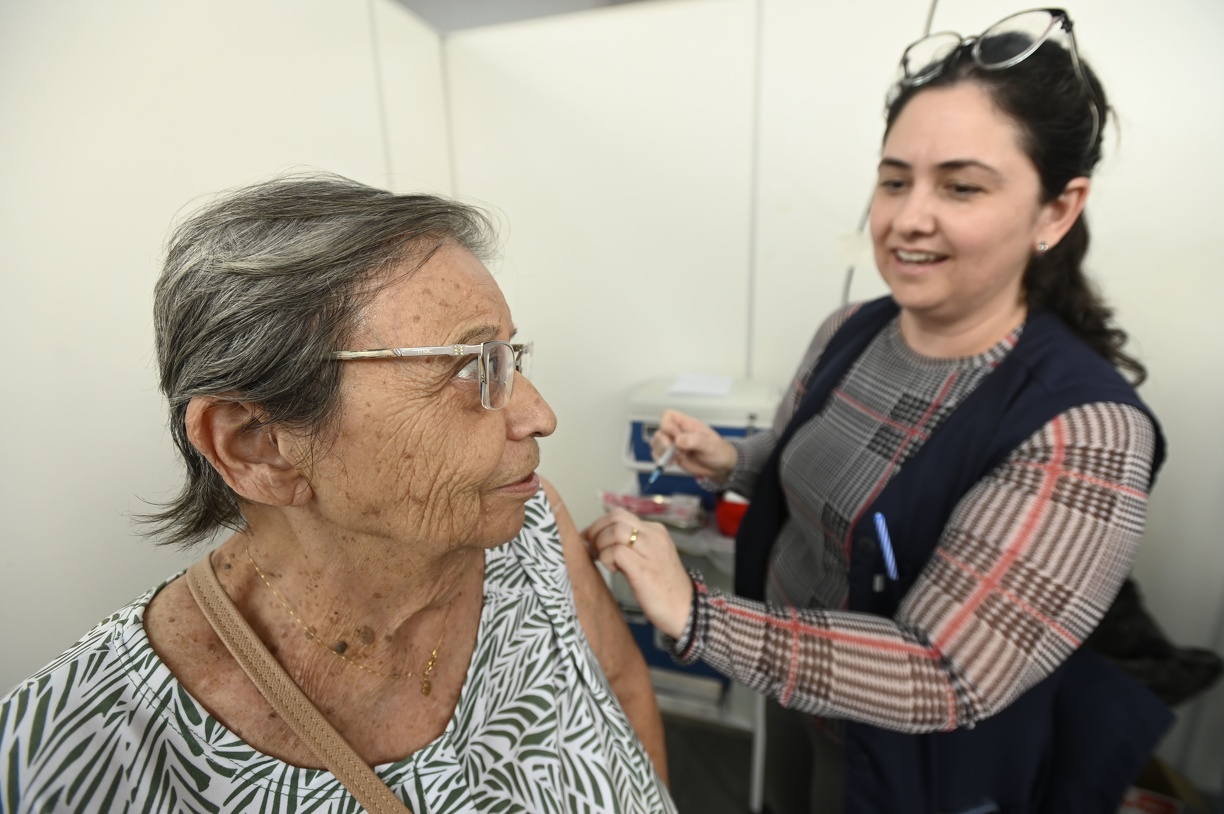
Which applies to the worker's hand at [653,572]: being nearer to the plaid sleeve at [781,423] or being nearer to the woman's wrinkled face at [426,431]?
the woman's wrinkled face at [426,431]

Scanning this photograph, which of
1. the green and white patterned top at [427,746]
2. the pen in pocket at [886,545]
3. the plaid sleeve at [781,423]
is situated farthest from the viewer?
the plaid sleeve at [781,423]

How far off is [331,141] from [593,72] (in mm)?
1014

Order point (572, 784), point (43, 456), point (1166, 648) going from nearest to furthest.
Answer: point (572, 784) < point (43, 456) < point (1166, 648)

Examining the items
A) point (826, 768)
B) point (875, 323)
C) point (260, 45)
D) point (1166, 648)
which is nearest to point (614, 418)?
point (875, 323)

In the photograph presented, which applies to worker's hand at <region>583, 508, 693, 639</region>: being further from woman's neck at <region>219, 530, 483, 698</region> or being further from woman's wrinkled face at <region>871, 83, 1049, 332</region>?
woman's wrinkled face at <region>871, 83, 1049, 332</region>

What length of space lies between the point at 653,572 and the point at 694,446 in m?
0.60

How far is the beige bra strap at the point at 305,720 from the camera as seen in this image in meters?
0.62

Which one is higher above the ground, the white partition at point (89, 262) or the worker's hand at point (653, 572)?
the white partition at point (89, 262)

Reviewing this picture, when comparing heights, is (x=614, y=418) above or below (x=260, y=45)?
below

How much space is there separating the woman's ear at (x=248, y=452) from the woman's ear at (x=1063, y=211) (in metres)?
1.21

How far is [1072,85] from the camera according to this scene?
3.03 ft

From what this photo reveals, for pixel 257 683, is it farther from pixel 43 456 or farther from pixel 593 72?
pixel 593 72

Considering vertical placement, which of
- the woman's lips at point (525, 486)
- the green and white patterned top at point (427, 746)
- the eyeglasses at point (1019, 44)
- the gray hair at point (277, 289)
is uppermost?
the eyeglasses at point (1019, 44)

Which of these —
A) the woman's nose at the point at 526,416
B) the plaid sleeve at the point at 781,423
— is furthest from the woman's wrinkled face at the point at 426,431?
the plaid sleeve at the point at 781,423
